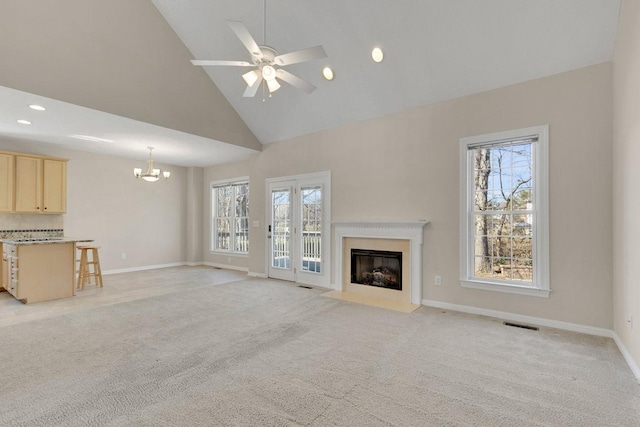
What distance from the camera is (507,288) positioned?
3.86 m

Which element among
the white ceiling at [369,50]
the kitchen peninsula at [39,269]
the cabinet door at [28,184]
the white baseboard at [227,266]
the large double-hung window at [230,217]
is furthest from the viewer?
the large double-hung window at [230,217]

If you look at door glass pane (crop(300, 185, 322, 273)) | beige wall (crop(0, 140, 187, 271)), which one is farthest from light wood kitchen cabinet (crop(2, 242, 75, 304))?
door glass pane (crop(300, 185, 322, 273))

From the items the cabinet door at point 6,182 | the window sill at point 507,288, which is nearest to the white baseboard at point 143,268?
the cabinet door at point 6,182

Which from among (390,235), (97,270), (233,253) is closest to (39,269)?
(97,270)

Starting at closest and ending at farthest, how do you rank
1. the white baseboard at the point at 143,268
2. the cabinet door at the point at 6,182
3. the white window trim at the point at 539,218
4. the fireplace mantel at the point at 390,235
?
the white window trim at the point at 539,218
the fireplace mantel at the point at 390,235
the cabinet door at the point at 6,182
the white baseboard at the point at 143,268

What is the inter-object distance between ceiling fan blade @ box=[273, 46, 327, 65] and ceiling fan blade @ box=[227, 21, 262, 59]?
184 mm

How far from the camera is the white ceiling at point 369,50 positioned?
3.27 meters

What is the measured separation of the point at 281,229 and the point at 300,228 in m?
0.53

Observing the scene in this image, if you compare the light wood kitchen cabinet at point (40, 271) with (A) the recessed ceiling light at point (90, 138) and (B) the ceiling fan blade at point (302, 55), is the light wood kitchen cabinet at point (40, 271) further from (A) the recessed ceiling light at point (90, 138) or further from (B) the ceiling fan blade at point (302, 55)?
(B) the ceiling fan blade at point (302, 55)

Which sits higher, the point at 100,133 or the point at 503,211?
the point at 100,133

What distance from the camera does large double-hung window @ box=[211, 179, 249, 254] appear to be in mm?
7844

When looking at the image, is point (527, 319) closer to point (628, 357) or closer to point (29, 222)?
point (628, 357)

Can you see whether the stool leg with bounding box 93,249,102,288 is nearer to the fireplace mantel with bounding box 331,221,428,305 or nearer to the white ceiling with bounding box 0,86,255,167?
the white ceiling with bounding box 0,86,255,167

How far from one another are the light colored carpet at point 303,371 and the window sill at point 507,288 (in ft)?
1.29
